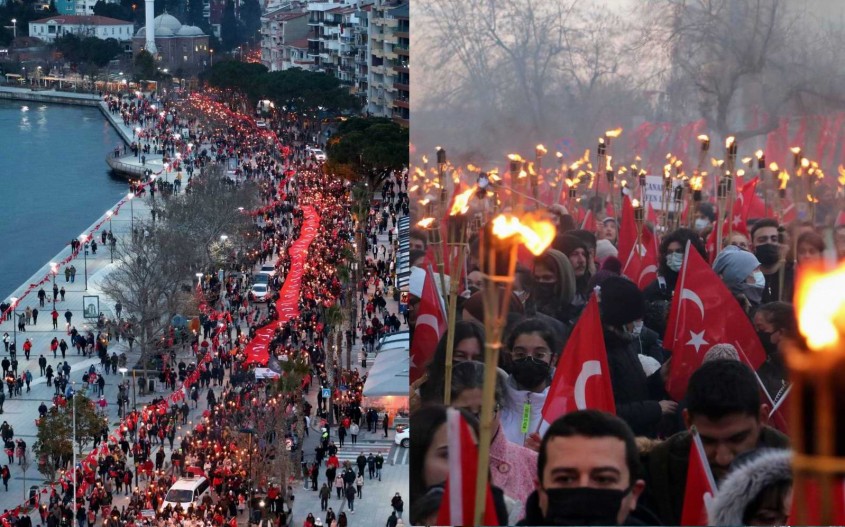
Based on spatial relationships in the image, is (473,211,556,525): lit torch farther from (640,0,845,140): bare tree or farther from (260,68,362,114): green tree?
(260,68,362,114): green tree

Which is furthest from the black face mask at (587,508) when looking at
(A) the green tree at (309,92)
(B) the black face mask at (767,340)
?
(A) the green tree at (309,92)

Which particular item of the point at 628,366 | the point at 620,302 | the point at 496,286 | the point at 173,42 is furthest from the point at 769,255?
the point at 173,42

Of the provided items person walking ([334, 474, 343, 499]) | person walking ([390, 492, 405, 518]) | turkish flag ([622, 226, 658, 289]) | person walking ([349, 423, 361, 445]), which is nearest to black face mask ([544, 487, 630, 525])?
turkish flag ([622, 226, 658, 289])

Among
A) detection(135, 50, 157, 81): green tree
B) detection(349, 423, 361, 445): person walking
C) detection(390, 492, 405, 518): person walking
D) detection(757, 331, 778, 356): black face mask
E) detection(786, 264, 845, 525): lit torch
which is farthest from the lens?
detection(135, 50, 157, 81): green tree

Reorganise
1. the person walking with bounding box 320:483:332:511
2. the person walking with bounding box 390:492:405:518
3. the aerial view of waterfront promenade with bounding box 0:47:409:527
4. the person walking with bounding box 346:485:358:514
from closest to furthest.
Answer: the person walking with bounding box 390:492:405:518
the person walking with bounding box 320:483:332:511
the person walking with bounding box 346:485:358:514
the aerial view of waterfront promenade with bounding box 0:47:409:527

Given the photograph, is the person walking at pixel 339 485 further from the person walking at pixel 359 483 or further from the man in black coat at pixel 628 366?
the man in black coat at pixel 628 366

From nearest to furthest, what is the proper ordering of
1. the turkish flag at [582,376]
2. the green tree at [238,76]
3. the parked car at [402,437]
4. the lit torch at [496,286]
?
the lit torch at [496,286] → the turkish flag at [582,376] → the parked car at [402,437] → the green tree at [238,76]

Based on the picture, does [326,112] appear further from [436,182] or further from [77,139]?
[436,182]
